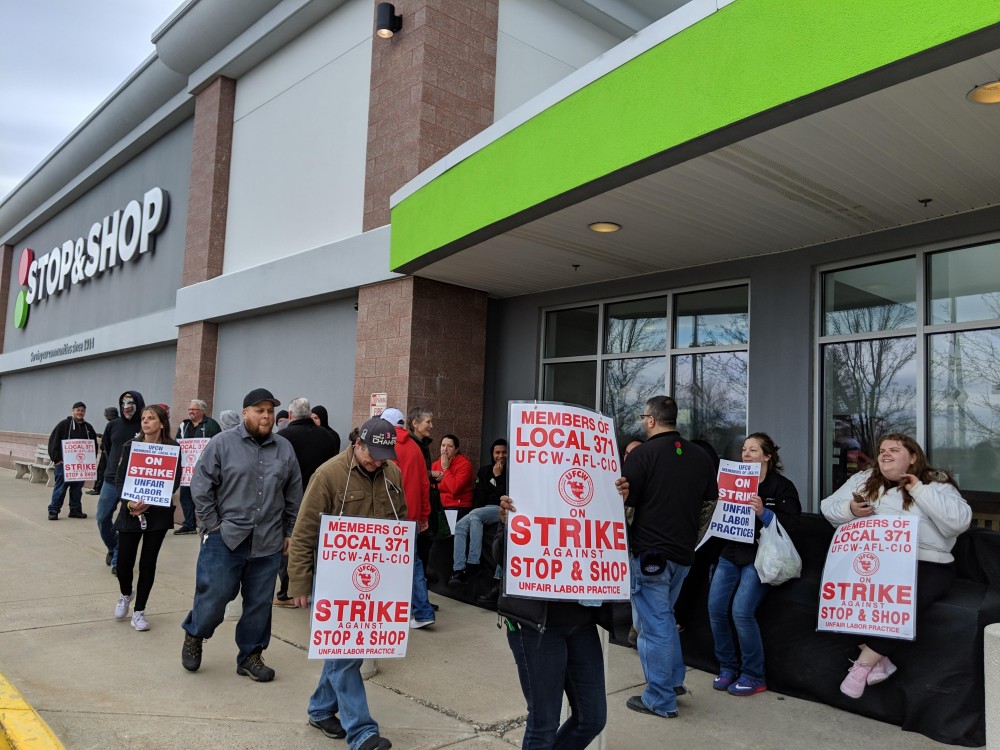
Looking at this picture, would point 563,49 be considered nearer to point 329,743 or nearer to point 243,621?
point 243,621

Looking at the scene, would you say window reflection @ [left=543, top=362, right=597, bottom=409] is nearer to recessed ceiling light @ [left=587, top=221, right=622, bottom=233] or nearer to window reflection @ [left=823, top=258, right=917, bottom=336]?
recessed ceiling light @ [left=587, top=221, right=622, bottom=233]

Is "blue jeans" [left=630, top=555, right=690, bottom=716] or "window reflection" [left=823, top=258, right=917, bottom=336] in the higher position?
"window reflection" [left=823, top=258, right=917, bottom=336]

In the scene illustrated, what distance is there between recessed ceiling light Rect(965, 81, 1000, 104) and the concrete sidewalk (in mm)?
3888

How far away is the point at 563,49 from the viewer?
40.8ft

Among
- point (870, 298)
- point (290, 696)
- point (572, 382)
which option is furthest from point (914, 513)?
point (572, 382)

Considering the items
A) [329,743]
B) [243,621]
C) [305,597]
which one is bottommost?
[329,743]

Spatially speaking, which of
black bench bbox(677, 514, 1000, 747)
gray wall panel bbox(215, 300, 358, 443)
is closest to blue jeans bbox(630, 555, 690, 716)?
black bench bbox(677, 514, 1000, 747)

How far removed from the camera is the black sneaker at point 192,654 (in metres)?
5.61

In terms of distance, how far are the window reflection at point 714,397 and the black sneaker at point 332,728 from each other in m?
5.59

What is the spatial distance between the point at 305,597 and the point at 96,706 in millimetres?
1753

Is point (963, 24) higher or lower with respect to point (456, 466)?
higher

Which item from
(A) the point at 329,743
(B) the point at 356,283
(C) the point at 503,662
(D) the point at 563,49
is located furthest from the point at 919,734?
(D) the point at 563,49

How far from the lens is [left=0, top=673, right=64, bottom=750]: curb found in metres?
4.25

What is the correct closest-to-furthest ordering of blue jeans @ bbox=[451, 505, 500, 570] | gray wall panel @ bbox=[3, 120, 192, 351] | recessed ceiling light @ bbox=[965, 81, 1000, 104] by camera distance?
→ recessed ceiling light @ bbox=[965, 81, 1000, 104], blue jeans @ bbox=[451, 505, 500, 570], gray wall panel @ bbox=[3, 120, 192, 351]
